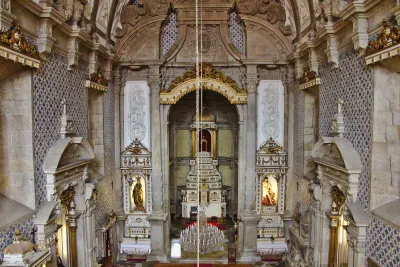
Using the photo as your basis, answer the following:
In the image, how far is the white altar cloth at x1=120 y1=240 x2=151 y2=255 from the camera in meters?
11.6

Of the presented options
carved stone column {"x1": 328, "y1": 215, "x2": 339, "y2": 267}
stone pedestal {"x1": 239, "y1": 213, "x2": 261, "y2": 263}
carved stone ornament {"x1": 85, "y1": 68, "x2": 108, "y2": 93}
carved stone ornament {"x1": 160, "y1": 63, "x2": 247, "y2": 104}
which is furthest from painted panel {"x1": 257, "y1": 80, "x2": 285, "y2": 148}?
carved stone ornament {"x1": 85, "y1": 68, "x2": 108, "y2": 93}

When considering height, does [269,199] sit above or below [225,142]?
below

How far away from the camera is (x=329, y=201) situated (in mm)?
7816

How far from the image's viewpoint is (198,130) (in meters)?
7.64

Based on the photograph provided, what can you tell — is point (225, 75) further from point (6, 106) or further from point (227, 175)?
point (6, 106)

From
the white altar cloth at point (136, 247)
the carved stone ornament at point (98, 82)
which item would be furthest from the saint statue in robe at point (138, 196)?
the carved stone ornament at point (98, 82)

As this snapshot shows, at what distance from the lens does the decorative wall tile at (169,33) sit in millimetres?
11820

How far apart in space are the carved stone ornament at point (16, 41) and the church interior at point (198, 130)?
0.03 m

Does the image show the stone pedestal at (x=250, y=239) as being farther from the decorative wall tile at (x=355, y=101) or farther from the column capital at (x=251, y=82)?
the decorative wall tile at (x=355, y=101)

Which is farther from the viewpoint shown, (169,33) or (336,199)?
(169,33)

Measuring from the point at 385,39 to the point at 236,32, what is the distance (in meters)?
7.34

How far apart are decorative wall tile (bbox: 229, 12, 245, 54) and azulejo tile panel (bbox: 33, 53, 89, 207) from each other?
607 cm

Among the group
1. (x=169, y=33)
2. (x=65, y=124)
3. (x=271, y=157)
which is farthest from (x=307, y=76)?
(x=65, y=124)

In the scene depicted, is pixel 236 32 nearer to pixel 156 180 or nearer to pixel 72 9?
pixel 72 9
